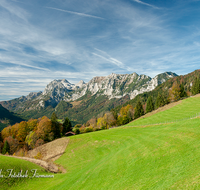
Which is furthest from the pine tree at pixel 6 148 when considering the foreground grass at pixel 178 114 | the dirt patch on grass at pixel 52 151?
the foreground grass at pixel 178 114

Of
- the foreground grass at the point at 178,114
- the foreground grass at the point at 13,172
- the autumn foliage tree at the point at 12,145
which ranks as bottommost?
the autumn foliage tree at the point at 12,145

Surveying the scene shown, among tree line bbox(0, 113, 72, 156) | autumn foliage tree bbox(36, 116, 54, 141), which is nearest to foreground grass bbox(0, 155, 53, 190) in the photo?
tree line bbox(0, 113, 72, 156)

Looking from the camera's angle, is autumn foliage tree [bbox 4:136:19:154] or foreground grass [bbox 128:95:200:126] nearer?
foreground grass [bbox 128:95:200:126]

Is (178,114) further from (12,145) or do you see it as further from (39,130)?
(12,145)

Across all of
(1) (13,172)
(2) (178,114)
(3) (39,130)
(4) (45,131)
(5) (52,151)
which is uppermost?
(2) (178,114)

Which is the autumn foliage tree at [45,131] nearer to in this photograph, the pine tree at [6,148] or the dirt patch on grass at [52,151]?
the pine tree at [6,148]

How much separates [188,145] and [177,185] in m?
6.98

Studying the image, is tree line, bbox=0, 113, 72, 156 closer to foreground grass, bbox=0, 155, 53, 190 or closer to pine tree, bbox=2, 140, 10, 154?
pine tree, bbox=2, 140, 10, 154

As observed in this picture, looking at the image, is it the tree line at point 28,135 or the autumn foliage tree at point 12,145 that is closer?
the tree line at point 28,135

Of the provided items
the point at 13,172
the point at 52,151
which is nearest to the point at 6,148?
the point at 52,151

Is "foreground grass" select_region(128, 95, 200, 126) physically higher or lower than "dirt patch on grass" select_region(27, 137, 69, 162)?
higher

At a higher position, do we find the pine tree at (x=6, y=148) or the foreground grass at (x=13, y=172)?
the foreground grass at (x=13, y=172)

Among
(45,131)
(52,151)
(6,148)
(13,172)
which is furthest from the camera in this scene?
(45,131)

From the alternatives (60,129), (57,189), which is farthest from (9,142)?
(57,189)
